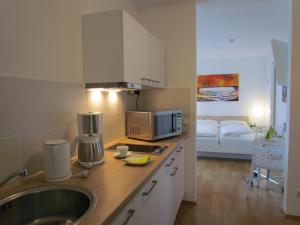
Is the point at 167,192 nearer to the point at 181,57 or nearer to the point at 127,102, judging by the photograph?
the point at 127,102

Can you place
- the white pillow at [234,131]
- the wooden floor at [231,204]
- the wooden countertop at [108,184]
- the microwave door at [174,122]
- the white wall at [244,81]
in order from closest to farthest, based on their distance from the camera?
the wooden countertop at [108,184]
the wooden floor at [231,204]
the microwave door at [174,122]
the white pillow at [234,131]
the white wall at [244,81]

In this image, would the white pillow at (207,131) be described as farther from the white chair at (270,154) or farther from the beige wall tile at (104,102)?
the beige wall tile at (104,102)

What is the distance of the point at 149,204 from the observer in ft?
4.48

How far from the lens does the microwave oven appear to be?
220 cm

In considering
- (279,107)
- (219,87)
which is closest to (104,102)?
(279,107)

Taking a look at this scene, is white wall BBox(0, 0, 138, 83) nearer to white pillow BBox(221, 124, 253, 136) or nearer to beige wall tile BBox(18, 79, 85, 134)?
beige wall tile BBox(18, 79, 85, 134)

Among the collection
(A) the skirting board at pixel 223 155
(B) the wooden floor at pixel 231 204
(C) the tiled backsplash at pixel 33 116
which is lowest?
(B) the wooden floor at pixel 231 204

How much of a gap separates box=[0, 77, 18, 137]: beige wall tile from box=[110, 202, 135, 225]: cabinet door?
706mm

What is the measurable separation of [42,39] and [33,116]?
0.47m

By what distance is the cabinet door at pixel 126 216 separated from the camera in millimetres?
937

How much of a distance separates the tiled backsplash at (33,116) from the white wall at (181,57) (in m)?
1.19

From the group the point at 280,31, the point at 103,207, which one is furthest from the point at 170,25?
the point at 103,207

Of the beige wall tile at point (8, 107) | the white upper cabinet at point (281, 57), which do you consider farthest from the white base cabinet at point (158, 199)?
the white upper cabinet at point (281, 57)

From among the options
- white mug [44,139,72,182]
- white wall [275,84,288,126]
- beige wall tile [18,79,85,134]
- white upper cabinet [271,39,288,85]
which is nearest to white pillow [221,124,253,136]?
white wall [275,84,288,126]
